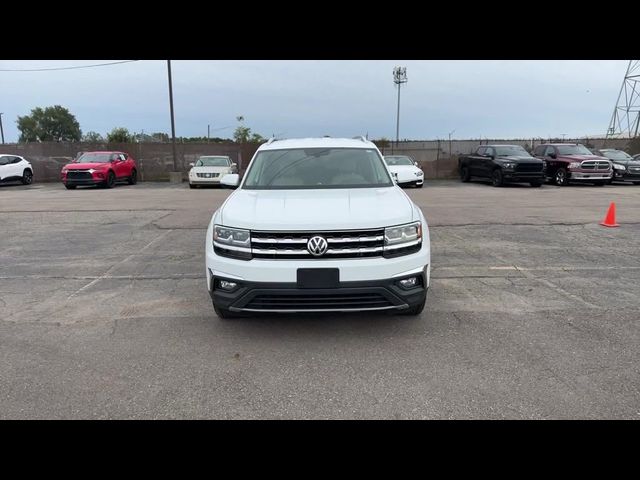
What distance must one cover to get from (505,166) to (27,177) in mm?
24161

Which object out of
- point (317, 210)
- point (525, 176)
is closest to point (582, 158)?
point (525, 176)

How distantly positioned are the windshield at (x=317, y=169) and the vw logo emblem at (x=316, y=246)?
1.23 metres

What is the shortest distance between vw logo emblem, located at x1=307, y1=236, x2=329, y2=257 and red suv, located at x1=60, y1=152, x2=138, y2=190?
18.9m

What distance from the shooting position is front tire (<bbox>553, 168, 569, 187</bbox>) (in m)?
19.3

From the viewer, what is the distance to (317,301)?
353cm

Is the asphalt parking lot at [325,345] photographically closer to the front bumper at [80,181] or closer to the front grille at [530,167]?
the front grille at [530,167]

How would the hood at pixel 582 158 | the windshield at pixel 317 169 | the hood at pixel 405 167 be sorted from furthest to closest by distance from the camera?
1. the hood at pixel 582 158
2. the hood at pixel 405 167
3. the windshield at pixel 317 169

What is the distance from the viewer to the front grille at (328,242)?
140 inches

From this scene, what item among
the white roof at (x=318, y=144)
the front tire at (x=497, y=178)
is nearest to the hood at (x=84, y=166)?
the white roof at (x=318, y=144)

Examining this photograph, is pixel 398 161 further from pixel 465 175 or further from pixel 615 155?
pixel 615 155

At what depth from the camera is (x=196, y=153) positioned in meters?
25.2

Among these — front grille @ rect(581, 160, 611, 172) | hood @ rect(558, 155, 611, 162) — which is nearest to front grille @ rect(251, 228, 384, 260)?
front grille @ rect(581, 160, 611, 172)

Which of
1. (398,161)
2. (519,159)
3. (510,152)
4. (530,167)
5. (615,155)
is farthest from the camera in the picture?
(615,155)
